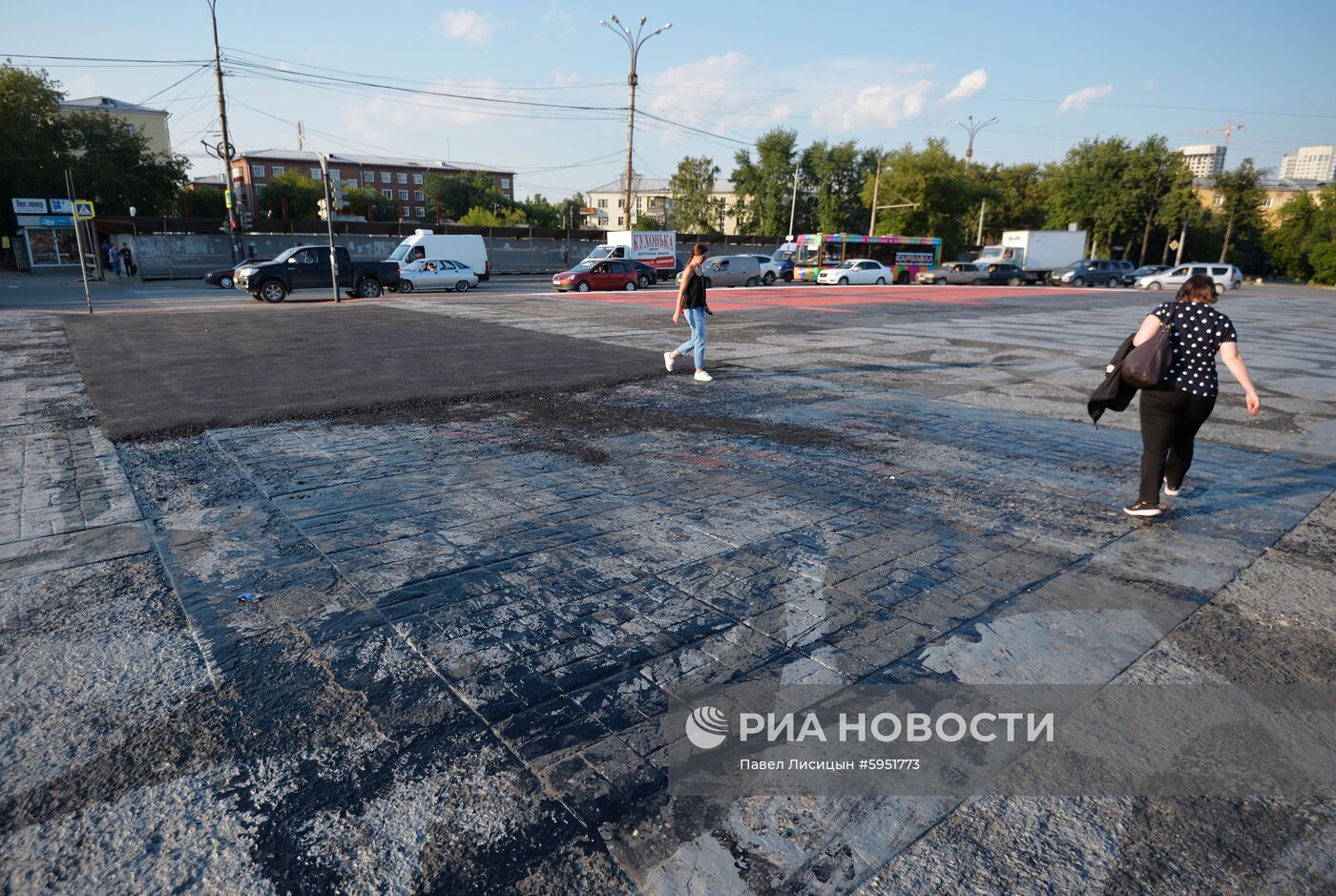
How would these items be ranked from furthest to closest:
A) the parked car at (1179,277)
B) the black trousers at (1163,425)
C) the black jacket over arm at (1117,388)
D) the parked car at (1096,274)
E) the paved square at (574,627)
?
the parked car at (1096,274)
the parked car at (1179,277)
the black jacket over arm at (1117,388)
the black trousers at (1163,425)
the paved square at (574,627)

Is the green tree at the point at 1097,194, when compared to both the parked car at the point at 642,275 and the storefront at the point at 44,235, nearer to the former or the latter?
the parked car at the point at 642,275

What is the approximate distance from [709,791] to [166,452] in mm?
6215

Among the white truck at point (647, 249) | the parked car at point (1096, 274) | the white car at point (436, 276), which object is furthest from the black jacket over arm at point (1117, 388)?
the parked car at point (1096, 274)

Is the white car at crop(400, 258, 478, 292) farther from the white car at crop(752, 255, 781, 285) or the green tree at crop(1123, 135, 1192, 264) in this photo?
the green tree at crop(1123, 135, 1192, 264)

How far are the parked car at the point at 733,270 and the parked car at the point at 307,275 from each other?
1665 centimetres

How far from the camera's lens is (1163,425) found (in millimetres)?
5215

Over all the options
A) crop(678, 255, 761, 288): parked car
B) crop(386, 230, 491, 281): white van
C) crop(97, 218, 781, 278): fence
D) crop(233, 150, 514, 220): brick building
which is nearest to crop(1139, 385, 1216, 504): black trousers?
crop(386, 230, 491, 281): white van

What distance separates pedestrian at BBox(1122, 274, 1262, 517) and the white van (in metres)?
30.0

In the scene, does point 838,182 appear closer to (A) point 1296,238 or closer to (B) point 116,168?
(A) point 1296,238

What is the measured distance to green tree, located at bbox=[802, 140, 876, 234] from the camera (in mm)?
85438

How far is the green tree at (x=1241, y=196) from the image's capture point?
209 ft

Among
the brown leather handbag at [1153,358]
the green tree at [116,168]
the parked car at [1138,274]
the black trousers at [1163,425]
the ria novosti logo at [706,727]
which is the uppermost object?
the green tree at [116,168]

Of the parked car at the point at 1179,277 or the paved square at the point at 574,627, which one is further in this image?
the parked car at the point at 1179,277

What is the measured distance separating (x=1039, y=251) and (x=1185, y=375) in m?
53.5
